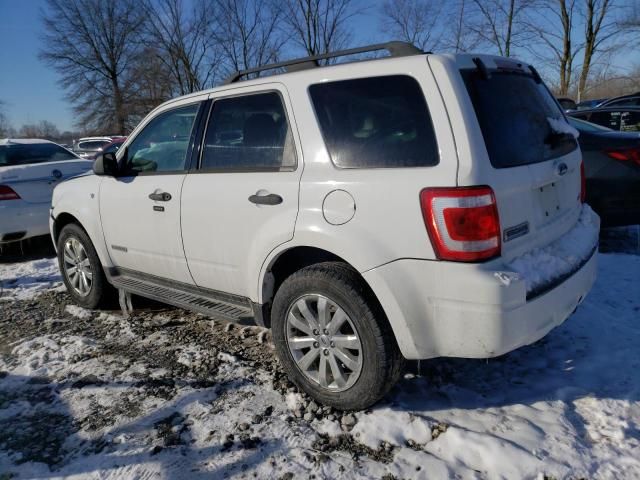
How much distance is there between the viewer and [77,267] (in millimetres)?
4734

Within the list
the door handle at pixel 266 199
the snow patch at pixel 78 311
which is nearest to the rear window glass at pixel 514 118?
the door handle at pixel 266 199

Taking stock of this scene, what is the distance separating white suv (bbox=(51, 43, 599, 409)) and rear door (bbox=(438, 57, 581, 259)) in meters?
0.01

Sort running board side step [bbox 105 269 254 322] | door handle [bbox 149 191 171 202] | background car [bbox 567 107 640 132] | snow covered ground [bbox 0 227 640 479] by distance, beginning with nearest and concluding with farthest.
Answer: snow covered ground [bbox 0 227 640 479] → running board side step [bbox 105 269 254 322] → door handle [bbox 149 191 171 202] → background car [bbox 567 107 640 132]

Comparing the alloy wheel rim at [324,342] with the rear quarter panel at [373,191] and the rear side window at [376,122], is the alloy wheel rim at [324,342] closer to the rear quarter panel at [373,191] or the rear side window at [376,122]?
the rear quarter panel at [373,191]

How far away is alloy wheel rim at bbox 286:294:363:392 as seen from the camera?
2686 millimetres

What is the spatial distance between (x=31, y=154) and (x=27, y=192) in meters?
1.29

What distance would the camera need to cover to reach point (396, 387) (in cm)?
303

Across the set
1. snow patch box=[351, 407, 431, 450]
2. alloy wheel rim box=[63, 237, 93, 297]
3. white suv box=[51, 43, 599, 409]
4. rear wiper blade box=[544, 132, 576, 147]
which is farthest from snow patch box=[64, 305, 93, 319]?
rear wiper blade box=[544, 132, 576, 147]

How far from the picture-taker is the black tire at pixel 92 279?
4.49 m

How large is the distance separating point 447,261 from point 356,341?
0.69 metres

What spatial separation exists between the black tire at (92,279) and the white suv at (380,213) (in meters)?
1.24

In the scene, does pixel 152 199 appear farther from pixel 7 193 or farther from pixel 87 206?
pixel 7 193

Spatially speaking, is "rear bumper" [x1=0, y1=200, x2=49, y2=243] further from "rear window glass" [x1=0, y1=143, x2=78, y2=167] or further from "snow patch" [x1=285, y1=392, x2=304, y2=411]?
"snow patch" [x1=285, y1=392, x2=304, y2=411]

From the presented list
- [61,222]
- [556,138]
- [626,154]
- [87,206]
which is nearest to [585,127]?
[626,154]
